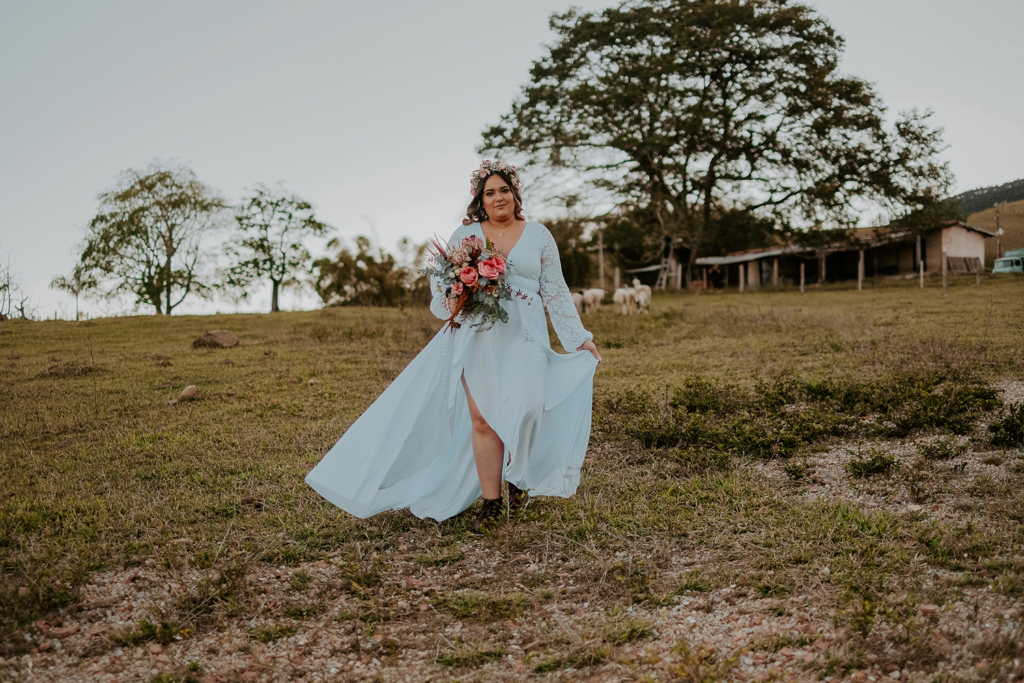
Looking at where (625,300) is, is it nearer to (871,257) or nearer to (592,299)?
(592,299)

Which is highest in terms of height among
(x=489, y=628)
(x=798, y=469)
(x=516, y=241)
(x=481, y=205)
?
(x=481, y=205)

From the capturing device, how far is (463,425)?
482 centimetres

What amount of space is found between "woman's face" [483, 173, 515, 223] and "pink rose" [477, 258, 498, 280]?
42 cm

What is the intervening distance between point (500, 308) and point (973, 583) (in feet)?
8.89

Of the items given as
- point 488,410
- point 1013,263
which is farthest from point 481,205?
point 1013,263

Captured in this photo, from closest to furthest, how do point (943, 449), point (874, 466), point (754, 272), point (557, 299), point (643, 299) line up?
1. point (557, 299)
2. point (874, 466)
3. point (943, 449)
4. point (643, 299)
5. point (754, 272)

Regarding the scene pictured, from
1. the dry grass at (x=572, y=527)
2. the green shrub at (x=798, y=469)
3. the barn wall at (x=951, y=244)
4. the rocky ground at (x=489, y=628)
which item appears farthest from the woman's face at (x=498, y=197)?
the barn wall at (x=951, y=244)

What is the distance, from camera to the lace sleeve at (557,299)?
4648 millimetres

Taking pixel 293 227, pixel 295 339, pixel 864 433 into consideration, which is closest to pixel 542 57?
pixel 293 227

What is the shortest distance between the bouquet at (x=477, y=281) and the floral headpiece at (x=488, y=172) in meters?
0.45

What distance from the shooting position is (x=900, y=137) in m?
29.8

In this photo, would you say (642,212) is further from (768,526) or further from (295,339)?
(768,526)

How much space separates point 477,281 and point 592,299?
1676 cm

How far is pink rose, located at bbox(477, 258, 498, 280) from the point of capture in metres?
4.24
